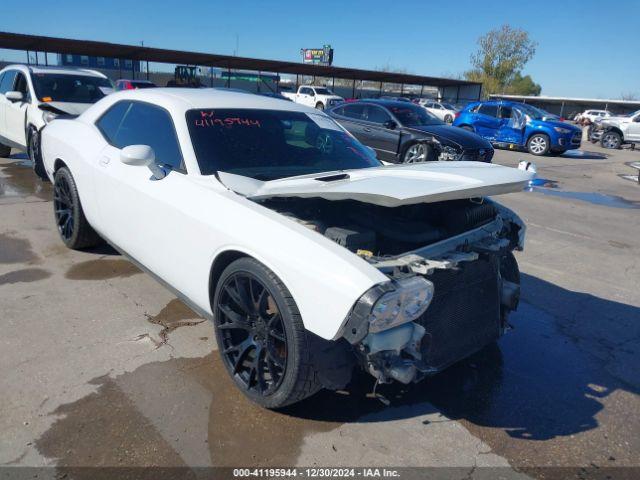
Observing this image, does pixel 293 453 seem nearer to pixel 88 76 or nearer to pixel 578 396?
pixel 578 396

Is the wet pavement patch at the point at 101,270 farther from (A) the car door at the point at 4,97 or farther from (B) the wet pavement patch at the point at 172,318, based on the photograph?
(A) the car door at the point at 4,97

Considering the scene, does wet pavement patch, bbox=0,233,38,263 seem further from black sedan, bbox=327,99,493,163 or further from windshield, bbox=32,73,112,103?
black sedan, bbox=327,99,493,163

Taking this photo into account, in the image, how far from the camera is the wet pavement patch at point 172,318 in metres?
3.59

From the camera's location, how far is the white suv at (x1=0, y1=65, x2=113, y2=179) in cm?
779

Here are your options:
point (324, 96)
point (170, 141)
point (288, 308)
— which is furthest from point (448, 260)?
point (324, 96)

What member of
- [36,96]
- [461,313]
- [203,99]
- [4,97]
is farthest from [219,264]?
[4,97]

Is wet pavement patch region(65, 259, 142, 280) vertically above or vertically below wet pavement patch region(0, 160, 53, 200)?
below

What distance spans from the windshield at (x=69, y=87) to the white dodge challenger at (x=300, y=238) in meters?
5.06

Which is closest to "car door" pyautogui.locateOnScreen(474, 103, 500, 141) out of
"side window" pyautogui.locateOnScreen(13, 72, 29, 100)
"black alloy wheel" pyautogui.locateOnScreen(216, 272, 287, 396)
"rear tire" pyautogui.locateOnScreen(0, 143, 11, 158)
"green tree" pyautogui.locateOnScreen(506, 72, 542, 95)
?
"side window" pyautogui.locateOnScreen(13, 72, 29, 100)

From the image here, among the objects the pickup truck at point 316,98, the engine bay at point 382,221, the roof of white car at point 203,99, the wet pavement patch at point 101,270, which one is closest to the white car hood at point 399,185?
the engine bay at point 382,221

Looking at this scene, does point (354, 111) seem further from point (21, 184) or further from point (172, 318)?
point (172, 318)

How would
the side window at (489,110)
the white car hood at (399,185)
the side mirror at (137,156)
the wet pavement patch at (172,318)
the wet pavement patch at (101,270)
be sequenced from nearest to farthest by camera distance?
the white car hood at (399,185) → the side mirror at (137,156) → the wet pavement patch at (172,318) → the wet pavement patch at (101,270) → the side window at (489,110)

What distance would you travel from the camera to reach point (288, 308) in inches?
94.4

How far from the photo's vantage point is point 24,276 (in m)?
4.36
